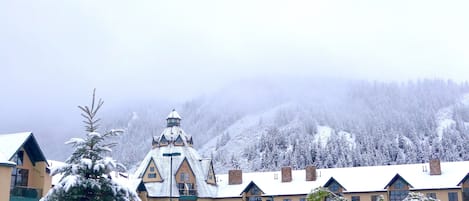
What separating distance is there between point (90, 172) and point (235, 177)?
60168 mm

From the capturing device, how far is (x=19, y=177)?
4500cm

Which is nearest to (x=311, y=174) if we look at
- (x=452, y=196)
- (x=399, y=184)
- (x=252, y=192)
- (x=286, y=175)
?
(x=286, y=175)

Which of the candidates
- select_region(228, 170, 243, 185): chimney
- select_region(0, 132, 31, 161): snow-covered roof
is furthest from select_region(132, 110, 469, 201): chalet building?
select_region(0, 132, 31, 161): snow-covered roof

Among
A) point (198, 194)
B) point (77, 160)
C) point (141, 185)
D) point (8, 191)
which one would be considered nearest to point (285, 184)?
point (198, 194)

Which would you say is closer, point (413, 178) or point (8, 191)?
point (8, 191)

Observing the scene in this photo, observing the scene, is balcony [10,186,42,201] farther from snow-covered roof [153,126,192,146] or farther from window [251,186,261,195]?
snow-covered roof [153,126,192,146]

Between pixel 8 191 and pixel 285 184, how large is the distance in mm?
44086

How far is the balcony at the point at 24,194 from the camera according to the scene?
43.0 metres

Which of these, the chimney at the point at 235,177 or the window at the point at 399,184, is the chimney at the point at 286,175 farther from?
the window at the point at 399,184

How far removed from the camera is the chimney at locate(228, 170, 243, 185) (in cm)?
8269

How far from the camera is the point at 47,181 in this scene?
46125mm

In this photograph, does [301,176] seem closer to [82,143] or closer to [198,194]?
[198,194]

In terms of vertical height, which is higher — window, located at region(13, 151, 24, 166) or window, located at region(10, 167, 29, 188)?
window, located at region(13, 151, 24, 166)

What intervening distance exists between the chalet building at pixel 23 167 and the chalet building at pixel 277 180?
72.8 ft
